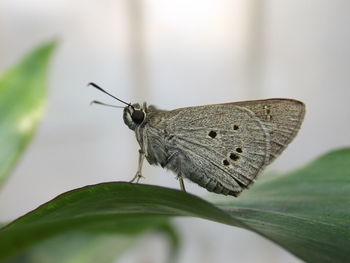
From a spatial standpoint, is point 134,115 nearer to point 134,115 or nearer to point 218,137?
point 134,115

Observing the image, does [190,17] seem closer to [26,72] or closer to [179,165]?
[26,72]

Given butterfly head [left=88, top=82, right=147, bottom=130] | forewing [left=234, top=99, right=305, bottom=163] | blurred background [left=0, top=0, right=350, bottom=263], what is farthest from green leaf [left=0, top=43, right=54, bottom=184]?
blurred background [left=0, top=0, right=350, bottom=263]

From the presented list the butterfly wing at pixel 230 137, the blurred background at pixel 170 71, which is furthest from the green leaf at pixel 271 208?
the blurred background at pixel 170 71

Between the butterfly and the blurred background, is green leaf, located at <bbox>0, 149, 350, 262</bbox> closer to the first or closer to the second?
the butterfly

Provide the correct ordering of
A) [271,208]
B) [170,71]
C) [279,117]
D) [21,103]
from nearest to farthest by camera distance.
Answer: [271,208] < [279,117] < [21,103] < [170,71]

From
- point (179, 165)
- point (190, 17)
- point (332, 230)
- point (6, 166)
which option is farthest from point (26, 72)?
point (190, 17)

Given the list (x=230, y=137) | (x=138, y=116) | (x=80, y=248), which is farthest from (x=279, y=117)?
(x=80, y=248)

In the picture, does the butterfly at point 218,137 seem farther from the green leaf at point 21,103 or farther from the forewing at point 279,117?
the green leaf at point 21,103

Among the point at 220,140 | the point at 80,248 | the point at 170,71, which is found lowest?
the point at 170,71
